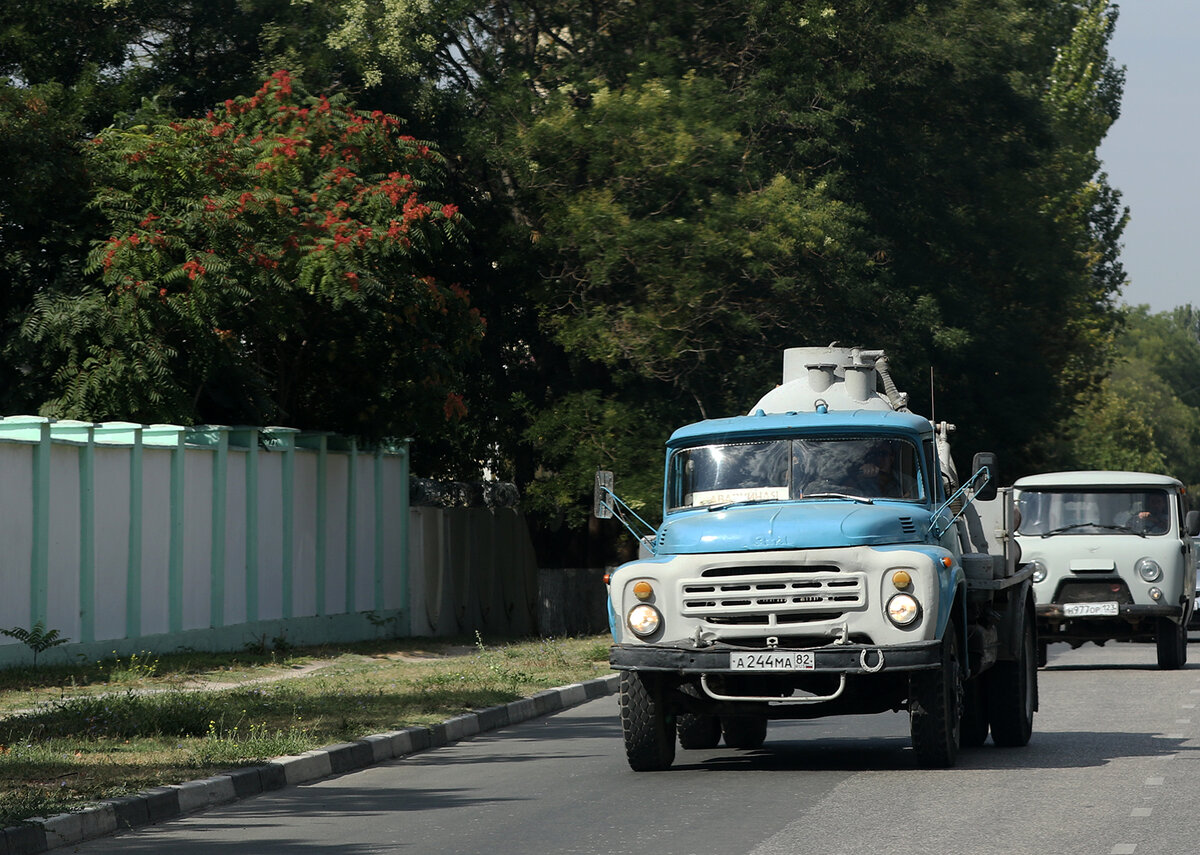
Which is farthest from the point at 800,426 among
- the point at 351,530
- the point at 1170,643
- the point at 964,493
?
the point at 351,530

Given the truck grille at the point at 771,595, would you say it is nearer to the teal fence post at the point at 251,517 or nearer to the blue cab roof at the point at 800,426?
the blue cab roof at the point at 800,426

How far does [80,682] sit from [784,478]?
7523mm

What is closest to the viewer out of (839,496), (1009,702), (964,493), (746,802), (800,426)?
(746,802)

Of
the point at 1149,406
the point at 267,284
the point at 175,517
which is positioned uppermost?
the point at 1149,406

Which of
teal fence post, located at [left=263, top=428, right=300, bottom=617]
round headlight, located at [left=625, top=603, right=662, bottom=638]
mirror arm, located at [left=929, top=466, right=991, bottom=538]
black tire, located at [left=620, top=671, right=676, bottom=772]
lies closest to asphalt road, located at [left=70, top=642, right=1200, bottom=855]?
black tire, located at [left=620, top=671, right=676, bottom=772]

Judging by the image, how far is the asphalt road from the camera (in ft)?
29.7

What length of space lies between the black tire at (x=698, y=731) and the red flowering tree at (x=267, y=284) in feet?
33.2

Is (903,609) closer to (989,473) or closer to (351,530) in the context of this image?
(989,473)

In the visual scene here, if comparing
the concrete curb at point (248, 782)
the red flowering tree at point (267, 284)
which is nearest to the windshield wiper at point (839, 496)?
the concrete curb at point (248, 782)

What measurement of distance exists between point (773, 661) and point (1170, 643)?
39.0ft

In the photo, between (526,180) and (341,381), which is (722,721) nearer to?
(341,381)

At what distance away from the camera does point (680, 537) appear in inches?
467

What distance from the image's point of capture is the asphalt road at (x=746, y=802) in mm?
9062

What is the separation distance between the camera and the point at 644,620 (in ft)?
37.9
